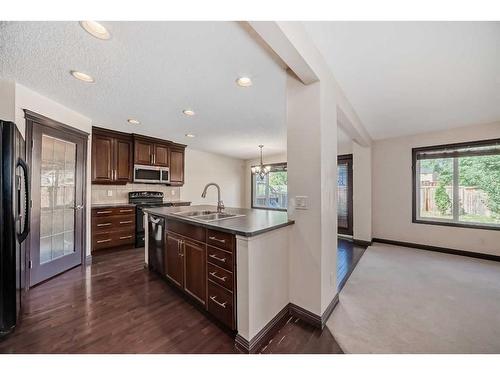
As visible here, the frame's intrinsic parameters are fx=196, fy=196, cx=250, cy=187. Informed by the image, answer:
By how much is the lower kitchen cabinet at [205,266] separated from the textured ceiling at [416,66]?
1.83 m

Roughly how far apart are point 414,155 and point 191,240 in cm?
465

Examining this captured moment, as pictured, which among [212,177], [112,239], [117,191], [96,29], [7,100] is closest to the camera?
[96,29]

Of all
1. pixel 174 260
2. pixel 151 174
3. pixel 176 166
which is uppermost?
pixel 176 166

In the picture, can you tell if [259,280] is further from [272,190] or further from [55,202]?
[272,190]

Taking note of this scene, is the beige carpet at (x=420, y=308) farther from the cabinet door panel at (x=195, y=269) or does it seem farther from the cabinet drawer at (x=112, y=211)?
the cabinet drawer at (x=112, y=211)

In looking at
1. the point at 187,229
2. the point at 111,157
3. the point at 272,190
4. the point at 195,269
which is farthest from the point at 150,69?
the point at 272,190

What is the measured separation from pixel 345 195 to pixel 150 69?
191 inches

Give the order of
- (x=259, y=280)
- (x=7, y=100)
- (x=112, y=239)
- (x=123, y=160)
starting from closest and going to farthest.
Answer: (x=259, y=280)
(x=7, y=100)
(x=112, y=239)
(x=123, y=160)

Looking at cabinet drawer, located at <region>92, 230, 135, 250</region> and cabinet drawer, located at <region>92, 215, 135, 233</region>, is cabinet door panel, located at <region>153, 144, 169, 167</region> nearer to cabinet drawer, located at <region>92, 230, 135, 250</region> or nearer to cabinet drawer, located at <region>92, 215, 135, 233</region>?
cabinet drawer, located at <region>92, 215, 135, 233</region>

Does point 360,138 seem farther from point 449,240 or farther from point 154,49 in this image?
point 154,49

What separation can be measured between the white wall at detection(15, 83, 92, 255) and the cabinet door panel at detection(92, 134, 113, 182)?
40cm

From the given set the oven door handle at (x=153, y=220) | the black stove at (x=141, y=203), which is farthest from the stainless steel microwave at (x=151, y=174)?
the oven door handle at (x=153, y=220)

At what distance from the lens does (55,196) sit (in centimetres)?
267
